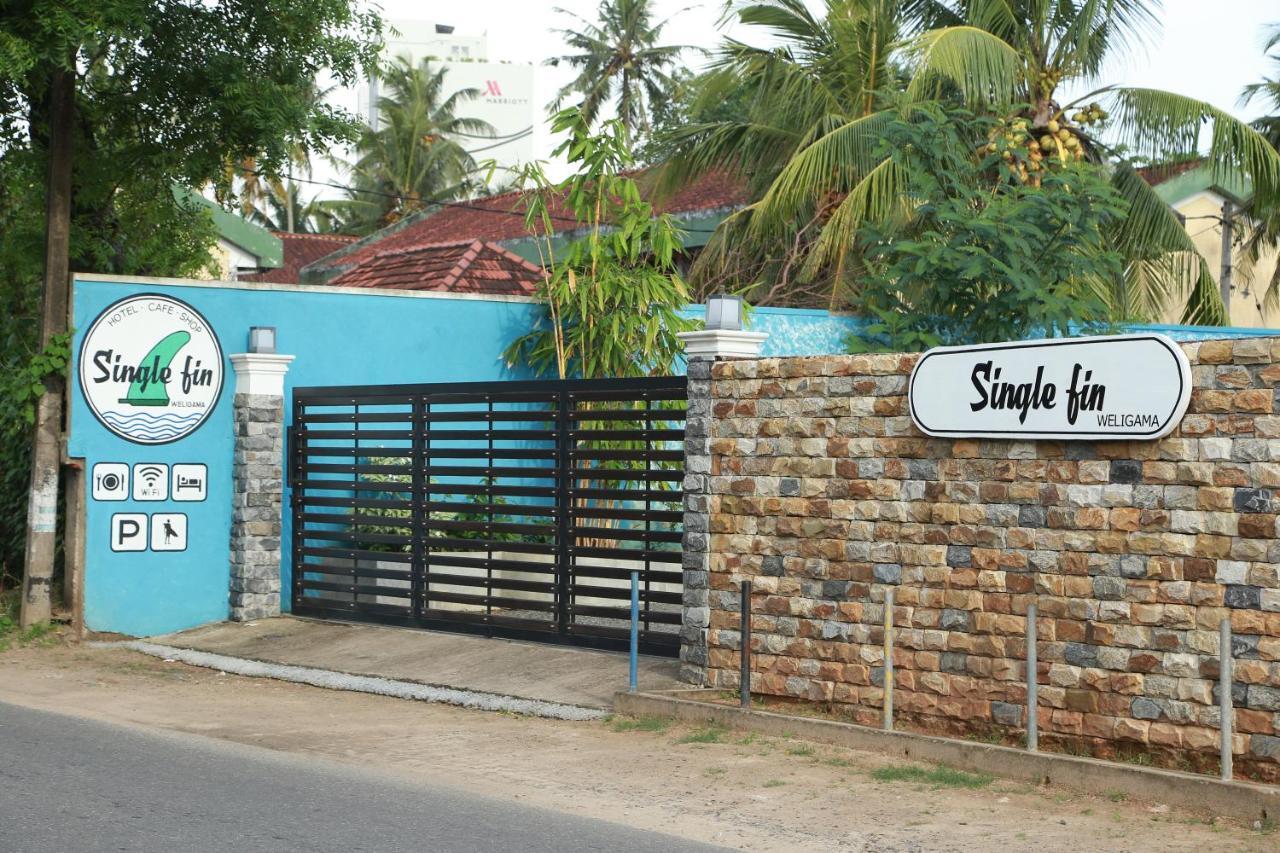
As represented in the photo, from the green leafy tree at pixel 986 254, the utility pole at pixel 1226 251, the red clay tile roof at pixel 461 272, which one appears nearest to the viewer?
the green leafy tree at pixel 986 254

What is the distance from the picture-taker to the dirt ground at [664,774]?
745cm

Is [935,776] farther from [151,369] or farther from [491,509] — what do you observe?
[151,369]

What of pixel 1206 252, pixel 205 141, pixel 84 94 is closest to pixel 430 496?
pixel 205 141

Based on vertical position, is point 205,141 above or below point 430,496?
above

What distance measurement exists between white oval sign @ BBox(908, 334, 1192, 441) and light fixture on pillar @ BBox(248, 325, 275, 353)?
7.93 meters

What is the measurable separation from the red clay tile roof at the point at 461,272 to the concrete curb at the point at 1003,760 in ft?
29.4

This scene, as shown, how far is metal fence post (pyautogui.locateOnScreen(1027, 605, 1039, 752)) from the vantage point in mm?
8555

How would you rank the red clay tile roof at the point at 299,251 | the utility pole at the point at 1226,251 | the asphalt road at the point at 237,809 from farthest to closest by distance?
1. the red clay tile roof at the point at 299,251
2. the utility pole at the point at 1226,251
3. the asphalt road at the point at 237,809

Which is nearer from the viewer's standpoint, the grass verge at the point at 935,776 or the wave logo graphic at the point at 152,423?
the grass verge at the point at 935,776

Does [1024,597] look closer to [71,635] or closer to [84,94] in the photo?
[71,635]

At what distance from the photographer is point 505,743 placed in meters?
9.99

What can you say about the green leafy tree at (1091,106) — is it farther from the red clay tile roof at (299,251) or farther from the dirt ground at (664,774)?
the red clay tile roof at (299,251)

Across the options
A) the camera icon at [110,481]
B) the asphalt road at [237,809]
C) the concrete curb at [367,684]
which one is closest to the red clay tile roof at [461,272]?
the camera icon at [110,481]

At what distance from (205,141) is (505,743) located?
939cm
